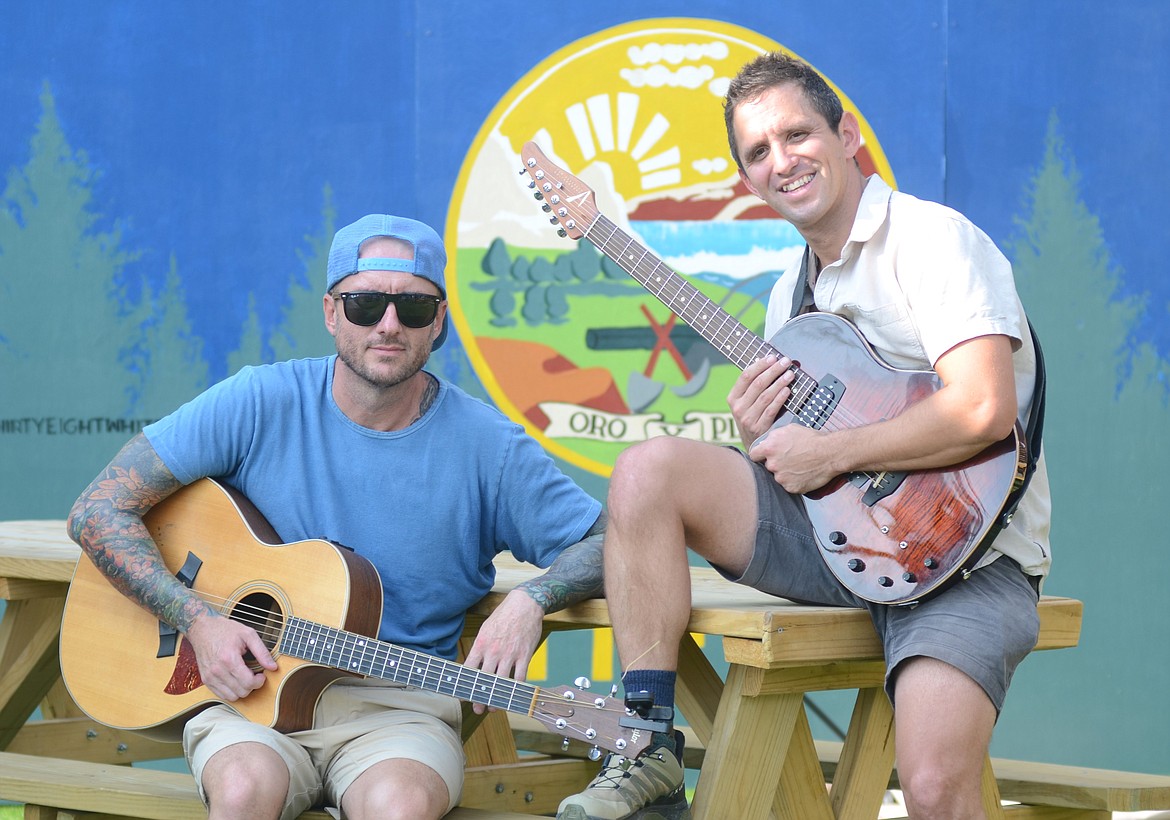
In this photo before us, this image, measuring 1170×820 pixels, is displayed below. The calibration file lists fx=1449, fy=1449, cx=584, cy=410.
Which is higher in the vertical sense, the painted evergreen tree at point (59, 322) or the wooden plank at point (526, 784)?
the painted evergreen tree at point (59, 322)

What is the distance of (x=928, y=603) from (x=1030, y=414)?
0.41 meters

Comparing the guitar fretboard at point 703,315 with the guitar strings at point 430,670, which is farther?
the guitar fretboard at point 703,315

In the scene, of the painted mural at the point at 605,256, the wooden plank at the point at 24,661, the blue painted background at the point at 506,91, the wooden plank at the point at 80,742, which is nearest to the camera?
the wooden plank at the point at 24,661

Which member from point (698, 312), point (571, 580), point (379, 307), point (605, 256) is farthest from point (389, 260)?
point (605, 256)

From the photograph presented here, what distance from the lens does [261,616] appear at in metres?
2.88

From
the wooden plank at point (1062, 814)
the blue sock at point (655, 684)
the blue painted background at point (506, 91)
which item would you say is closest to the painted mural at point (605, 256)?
the blue painted background at point (506, 91)

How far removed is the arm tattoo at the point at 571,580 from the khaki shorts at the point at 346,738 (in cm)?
31

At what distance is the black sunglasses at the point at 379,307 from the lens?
2.93m

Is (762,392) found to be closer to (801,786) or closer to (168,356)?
(801,786)

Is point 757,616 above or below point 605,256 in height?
below

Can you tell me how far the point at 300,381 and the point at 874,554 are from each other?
4.12 feet

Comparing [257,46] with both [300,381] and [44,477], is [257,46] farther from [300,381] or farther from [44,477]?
[300,381]

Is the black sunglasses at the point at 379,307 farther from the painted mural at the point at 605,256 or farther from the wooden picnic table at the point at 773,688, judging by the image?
the painted mural at the point at 605,256

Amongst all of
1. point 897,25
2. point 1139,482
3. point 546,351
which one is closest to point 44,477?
point 546,351
